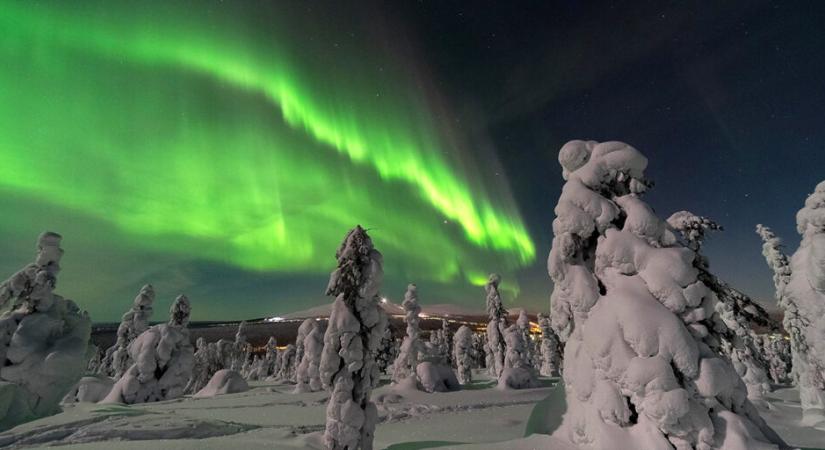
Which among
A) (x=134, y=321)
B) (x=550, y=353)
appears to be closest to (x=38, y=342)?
(x=134, y=321)

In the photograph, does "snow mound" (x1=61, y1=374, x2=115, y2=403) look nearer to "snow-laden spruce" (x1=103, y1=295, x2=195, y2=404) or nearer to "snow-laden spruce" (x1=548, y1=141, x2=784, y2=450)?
"snow-laden spruce" (x1=103, y1=295, x2=195, y2=404)

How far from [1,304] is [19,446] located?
920 centimetres

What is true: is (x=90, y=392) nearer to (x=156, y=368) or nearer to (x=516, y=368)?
(x=156, y=368)

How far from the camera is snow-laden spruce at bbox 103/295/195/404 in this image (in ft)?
85.5

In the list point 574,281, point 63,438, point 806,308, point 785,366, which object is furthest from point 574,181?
point 785,366

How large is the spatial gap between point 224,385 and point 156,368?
790cm

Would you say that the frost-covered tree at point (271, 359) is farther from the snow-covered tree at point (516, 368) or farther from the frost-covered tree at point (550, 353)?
the snow-covered tree at point (516, 368)

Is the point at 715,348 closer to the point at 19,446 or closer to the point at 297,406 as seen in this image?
the point at 19,446

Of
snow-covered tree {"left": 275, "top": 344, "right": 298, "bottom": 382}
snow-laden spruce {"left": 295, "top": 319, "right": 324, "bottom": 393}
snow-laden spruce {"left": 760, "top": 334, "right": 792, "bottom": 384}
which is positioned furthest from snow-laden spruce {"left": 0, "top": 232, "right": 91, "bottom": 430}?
snow-laden spruce {"left": 760, "top": 334, "right": 792, "bottom": 384}

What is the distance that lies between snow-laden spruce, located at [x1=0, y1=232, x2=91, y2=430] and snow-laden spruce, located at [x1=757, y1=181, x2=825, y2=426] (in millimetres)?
31538

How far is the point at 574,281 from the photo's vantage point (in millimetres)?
8398

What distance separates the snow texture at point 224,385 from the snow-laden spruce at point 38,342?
1723cm

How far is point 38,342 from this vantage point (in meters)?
16.9

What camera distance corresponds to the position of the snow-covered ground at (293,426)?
433 inches
